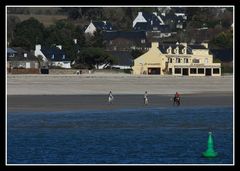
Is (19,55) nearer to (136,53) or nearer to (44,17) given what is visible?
(136,53)

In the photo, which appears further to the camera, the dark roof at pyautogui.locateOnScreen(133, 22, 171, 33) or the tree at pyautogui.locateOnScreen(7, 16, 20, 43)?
the dark roof at pyautogui.locateOnScreen(133, 22, 171, 33)

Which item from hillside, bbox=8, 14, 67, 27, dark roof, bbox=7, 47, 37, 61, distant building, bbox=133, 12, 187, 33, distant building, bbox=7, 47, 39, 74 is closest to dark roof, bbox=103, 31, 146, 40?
distant building, bbox=133, 12, 187, 33

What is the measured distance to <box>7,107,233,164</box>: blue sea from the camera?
20.9 m

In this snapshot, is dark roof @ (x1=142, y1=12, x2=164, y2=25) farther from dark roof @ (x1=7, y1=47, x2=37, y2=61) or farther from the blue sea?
the blue sea

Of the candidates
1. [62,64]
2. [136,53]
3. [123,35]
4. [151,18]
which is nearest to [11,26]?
[123,35]

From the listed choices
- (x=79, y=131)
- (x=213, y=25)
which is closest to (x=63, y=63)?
(x=213, y=25)

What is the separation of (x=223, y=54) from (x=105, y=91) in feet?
81.2

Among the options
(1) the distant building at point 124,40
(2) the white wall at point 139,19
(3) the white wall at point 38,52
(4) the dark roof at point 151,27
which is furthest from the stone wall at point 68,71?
(2) the white wall at point 139,19

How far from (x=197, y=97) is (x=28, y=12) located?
54852 mm

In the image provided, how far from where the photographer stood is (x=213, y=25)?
87.2m

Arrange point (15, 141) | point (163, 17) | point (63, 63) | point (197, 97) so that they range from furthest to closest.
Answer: point (163, 17) < point (63, 63) < point (197, 97) < point (15, 141)

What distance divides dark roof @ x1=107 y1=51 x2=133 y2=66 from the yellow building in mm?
3604

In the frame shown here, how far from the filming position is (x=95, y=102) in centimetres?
3659
